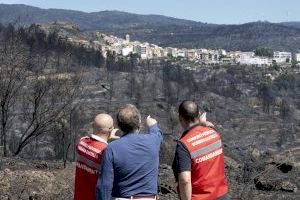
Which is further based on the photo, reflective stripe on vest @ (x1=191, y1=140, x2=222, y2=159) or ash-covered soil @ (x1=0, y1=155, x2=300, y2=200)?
ash-covered soil @ (x1=0, y1=155, x2=300, y2=200)

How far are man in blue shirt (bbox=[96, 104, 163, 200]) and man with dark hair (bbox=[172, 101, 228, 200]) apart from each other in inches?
8.6

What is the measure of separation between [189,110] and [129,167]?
65 cm

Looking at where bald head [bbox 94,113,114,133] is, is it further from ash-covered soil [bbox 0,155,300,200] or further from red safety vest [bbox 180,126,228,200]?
ash-covered soil [bbox 0,155,300,200]

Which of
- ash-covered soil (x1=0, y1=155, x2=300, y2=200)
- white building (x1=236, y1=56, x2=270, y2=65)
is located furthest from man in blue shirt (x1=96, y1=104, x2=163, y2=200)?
white building (x1=236, y1=56, x2=270, y2=65)

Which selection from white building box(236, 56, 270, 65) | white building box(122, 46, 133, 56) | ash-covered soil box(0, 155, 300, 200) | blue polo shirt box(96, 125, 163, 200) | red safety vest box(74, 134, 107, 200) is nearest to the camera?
blue polo shirt box(96, 125, 163, 200)

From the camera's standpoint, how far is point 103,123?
4609mm

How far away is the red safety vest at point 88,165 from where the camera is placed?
4.72m

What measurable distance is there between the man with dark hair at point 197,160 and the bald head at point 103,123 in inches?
22.2

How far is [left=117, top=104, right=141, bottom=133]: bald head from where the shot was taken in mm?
4488

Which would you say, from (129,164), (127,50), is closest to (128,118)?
(129,164)

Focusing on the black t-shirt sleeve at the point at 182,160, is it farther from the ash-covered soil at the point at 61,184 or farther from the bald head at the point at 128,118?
the ash-covered soil at the point at 61,184

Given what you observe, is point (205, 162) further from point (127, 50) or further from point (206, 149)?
point (127, 50)

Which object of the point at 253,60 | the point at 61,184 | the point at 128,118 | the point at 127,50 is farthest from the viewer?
the point at 253,60

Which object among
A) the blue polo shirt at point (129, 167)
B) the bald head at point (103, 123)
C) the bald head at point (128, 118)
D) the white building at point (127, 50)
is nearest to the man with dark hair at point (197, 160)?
the blue polo shirt at point (129, 167)
